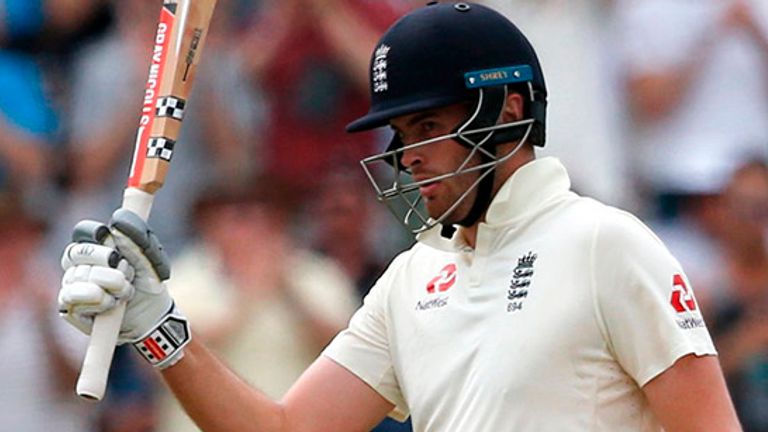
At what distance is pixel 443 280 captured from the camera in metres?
3.28

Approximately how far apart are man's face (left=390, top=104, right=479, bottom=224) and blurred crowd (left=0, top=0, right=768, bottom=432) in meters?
2.02

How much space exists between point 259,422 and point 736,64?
9.07 ft

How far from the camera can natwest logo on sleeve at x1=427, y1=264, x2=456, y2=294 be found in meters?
3.25

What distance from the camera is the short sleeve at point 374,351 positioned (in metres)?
3.41

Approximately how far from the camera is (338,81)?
547 centimetres

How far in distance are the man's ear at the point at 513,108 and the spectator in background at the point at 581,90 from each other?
7.00ft

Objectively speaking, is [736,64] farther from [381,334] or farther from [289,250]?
[381,334]

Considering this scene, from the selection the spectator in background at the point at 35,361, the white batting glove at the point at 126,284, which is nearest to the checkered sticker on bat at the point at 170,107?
the white batting glove at the point at 126,284

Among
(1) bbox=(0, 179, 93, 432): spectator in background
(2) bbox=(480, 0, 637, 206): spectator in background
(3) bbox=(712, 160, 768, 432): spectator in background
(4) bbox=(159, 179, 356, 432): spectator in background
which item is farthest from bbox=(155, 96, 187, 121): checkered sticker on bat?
(3) bbox=(712, 160, 768, 432): spectator in background

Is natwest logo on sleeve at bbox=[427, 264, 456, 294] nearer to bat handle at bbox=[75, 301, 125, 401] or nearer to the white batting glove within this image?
the white batting glove

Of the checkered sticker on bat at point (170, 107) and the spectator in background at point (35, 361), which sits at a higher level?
the checkered sticker on bat at point (170, 107)

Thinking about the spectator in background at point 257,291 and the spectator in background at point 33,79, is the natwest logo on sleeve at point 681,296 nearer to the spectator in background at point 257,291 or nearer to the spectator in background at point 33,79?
the spectator in background at point 257,291

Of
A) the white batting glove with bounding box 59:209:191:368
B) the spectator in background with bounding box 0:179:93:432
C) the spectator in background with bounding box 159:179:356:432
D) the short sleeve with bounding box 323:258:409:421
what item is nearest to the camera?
the white batting glove with bounding box 59:209:191:368

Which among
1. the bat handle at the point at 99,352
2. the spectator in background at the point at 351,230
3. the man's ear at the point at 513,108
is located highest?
the man's ear at the point at 513,108
